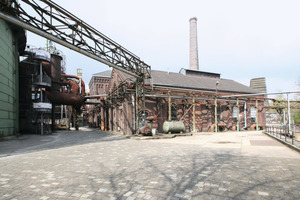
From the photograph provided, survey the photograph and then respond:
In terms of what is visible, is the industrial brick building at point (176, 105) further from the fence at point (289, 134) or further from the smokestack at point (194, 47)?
the fence at point (289, 134)

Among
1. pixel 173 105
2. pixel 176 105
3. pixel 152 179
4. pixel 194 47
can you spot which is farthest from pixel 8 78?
pixel 194 47

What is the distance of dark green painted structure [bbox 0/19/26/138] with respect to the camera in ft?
43.9

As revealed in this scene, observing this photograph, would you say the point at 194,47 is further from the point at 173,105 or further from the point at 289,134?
the point at 289,134

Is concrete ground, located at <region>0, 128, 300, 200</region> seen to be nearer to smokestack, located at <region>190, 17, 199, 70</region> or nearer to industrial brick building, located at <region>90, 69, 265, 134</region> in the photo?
industrial brick building, located at <region>90, 69, 265, 134</region>

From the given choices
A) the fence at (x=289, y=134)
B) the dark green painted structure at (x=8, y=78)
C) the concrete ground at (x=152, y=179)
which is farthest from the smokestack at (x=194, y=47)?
the concrete ground at (x=152, y=179)

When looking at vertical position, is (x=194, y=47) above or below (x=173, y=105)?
above

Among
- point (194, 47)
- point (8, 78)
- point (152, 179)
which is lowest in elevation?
point (152, 179)

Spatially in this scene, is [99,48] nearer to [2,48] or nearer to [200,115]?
[2,48]

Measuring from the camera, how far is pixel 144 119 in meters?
16.3

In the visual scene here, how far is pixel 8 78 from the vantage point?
14.5 meters

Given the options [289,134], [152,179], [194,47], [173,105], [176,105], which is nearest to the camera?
[152,179]

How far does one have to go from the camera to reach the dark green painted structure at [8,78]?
13.4 m

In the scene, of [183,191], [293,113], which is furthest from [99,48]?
[293,113]

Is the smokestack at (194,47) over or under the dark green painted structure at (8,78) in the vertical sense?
over
